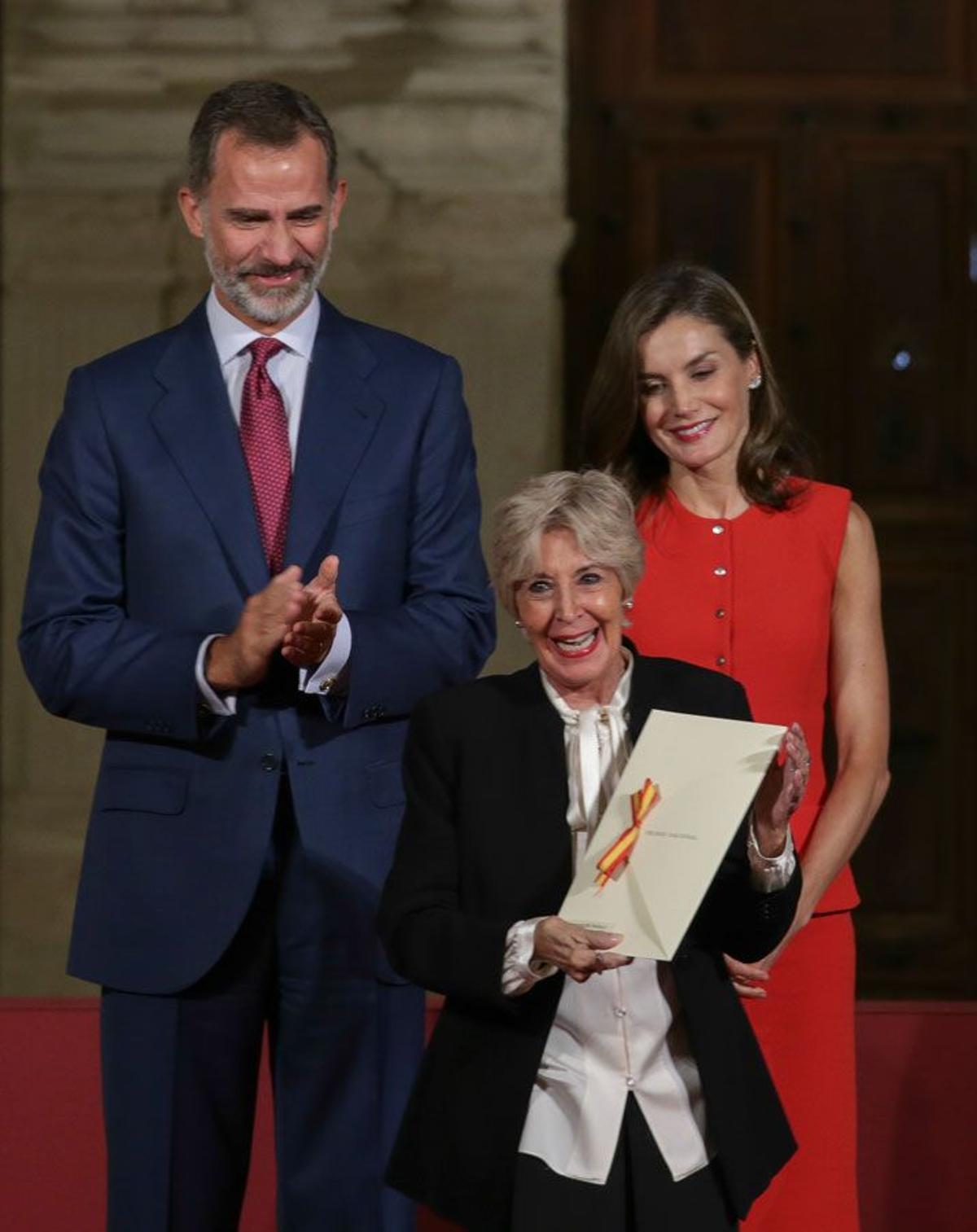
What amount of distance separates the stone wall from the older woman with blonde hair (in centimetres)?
288

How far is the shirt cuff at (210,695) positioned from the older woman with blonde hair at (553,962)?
24cm

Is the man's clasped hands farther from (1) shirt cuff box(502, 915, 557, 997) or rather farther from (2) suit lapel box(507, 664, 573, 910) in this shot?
(1) shirt cuff box(502, 915, 557, 997)

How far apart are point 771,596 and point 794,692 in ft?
0.41

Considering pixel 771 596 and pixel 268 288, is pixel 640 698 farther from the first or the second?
pixel 268 288

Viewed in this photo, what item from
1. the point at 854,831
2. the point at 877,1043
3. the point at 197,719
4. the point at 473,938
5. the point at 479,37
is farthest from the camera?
the point at 479,37

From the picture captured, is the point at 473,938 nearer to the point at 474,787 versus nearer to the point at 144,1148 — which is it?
the point at 474,787

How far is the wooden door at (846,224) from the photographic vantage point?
547cm

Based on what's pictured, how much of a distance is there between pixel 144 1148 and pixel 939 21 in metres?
3.76

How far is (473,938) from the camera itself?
2301 millimetres

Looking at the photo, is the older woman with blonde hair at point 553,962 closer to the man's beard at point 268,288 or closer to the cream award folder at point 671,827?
the cream award folder at point 671,827

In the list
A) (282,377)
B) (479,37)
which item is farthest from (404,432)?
(479,37)

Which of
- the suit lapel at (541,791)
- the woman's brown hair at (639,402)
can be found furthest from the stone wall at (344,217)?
the suit lapel at (541,791)

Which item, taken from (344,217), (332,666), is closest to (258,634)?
(332,666)

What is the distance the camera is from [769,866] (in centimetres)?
232
